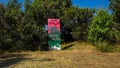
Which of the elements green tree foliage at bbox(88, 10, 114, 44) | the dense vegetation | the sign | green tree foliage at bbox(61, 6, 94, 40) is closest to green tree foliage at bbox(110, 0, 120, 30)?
the dense vegetation

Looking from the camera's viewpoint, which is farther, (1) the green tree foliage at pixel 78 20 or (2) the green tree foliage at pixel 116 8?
(1) the green tree foliage at pixel 78 20

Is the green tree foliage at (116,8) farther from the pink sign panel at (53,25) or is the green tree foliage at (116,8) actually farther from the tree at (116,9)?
the pink sign panel at (53,25)

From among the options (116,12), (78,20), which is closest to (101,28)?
(116,12)

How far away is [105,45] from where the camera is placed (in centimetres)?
2072

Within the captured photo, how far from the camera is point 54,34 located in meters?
22.9

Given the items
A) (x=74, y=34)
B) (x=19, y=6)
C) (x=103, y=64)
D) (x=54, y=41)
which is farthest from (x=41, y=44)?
(x=103, y=64)

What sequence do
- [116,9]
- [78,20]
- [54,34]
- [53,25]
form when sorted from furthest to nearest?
[78,20] → [116,9] → [54,34] → [53,25]

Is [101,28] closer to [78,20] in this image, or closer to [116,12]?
[116,12]

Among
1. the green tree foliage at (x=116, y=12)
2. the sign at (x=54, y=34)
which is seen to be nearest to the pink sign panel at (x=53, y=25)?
the sign at (x=54, y=34)

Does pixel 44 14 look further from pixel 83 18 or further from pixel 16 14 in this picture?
pixel 16 14

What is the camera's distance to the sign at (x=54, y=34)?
22.5 meters

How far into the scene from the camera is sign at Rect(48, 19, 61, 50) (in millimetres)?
22453

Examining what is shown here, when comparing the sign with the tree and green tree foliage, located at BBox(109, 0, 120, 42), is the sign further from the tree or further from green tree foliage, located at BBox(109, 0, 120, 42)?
the tree

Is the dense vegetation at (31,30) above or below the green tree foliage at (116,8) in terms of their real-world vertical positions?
below
